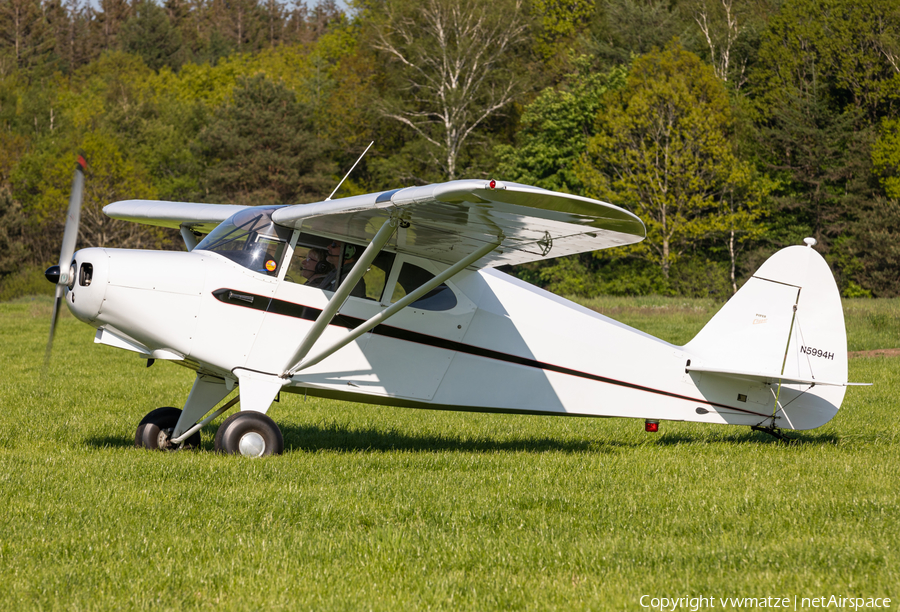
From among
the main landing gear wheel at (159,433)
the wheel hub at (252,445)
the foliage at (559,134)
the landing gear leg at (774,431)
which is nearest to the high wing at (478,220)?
the wheel hub at (252,445)

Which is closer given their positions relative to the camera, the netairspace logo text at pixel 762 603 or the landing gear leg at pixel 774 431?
the netairspace logo text at pixel 762 603

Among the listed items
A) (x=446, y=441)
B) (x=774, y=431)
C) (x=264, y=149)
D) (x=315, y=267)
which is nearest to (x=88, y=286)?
(x=315, y=267)

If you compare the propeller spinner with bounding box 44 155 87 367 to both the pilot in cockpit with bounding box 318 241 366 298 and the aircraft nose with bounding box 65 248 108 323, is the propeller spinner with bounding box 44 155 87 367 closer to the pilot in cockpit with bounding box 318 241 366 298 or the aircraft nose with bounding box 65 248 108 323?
the aircraft nose with bounding box 65 248 108 323

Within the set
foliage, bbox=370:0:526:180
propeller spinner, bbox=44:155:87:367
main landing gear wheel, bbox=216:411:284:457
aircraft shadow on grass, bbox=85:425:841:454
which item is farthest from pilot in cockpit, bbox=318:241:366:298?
foliage, bbox=370:0:526:180

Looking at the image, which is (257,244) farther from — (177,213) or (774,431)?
(774,431)

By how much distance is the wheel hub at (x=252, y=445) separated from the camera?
25.8 feet

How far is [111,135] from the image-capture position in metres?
63.1

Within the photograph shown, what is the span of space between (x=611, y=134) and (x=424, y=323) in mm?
42369

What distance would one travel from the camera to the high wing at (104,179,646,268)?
634cm

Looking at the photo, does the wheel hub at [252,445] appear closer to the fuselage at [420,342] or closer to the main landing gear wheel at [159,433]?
the fuselage at [420,342]

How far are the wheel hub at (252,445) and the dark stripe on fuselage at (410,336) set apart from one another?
1.24 metres

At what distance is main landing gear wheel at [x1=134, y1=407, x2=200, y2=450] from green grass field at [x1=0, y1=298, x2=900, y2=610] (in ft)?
0.82

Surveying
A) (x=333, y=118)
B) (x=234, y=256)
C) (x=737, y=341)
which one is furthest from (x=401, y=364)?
(x=333, y=118)

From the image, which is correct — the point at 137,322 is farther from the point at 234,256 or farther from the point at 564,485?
the point at 564,485
